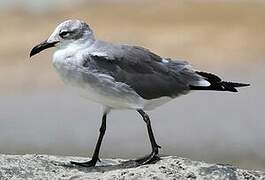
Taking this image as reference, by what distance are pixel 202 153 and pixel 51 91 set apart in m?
2.90

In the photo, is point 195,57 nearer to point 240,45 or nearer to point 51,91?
point 240,45

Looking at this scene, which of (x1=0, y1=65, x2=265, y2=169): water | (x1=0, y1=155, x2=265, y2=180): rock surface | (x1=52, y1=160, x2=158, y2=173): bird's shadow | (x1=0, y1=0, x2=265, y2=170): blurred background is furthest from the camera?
(x1=0, y1=0, x2=265, y2=170): blurred background

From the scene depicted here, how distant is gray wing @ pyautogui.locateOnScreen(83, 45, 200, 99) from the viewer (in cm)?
506

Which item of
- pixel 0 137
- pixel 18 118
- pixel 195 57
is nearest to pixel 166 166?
pixel 0 137

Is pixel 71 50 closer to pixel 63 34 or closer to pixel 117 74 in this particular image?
pixel 63 34

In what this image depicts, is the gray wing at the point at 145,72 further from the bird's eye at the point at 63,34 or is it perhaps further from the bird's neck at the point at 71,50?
the bird's eye at the point at 63,34

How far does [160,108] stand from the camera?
32.5 feet

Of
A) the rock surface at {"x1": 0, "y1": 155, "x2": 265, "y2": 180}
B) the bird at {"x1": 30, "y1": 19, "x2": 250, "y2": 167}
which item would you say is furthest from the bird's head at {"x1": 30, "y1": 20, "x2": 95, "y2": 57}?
the rock surface at {"x1": 0, "y1": 155, "x2": 265, "y2": 180}

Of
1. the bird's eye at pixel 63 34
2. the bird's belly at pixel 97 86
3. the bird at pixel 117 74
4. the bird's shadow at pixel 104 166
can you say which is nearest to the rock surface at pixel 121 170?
the bird's shadow at pixel 104 166

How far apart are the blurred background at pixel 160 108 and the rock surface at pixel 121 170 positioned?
2.90 metres

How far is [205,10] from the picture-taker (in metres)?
13.6

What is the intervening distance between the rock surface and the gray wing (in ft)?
1.20

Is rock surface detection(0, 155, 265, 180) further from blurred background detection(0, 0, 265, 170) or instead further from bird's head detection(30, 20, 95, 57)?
blurred background detection(0, 0, 265, 170)

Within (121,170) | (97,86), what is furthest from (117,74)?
(121,170)
